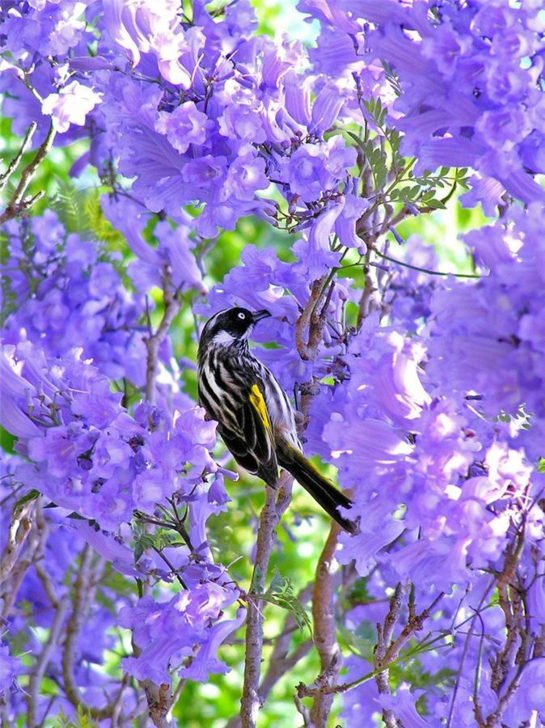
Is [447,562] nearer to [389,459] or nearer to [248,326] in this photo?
[389,459]

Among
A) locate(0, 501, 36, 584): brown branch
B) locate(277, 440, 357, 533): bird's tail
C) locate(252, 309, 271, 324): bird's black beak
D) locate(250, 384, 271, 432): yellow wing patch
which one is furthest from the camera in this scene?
locate(250, 384, 271, 432): yellow wing patch

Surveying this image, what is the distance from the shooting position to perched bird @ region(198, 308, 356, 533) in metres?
2.34

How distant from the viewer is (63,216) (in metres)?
2.92

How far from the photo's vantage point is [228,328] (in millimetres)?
2736

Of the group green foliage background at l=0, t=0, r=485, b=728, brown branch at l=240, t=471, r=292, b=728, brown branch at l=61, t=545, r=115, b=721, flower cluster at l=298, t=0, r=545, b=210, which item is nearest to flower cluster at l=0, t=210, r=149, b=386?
green foliage background at l=0, t=0, r=485, b=728

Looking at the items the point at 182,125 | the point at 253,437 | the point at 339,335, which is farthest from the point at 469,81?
the point at 253,437

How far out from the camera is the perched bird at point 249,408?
2336 mm

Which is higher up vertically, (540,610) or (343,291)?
(343,291)

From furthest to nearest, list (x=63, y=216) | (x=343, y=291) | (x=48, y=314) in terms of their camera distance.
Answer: (x=63, y=216), (x=48, y=314), (x=343, y=291)

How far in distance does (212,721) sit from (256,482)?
3.48ft

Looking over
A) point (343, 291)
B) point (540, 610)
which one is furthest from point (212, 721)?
point (540, 610)

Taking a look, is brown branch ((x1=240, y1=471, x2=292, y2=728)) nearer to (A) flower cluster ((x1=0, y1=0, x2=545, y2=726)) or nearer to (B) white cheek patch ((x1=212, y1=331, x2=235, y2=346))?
(A) flower cluster ((x1=0, y1=0, x2=545, y2=726))

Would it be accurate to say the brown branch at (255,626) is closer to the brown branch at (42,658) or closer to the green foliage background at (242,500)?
the green foliage background at (242,500)

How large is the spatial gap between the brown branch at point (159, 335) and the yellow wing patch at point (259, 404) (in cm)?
25
